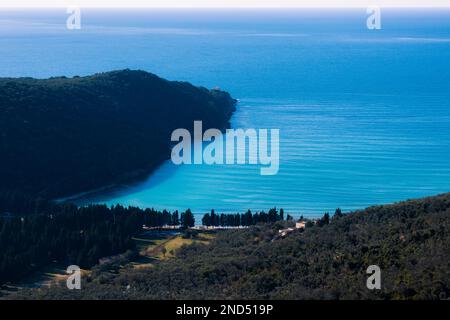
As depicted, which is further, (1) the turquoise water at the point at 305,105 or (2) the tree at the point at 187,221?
(1) the turquoise water at the point at 305,105

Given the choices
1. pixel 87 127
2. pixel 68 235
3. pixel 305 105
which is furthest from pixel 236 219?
pixel 305 105

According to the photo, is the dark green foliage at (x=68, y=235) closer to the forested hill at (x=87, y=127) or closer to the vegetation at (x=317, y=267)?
the vegetation at (x=317, y=267)

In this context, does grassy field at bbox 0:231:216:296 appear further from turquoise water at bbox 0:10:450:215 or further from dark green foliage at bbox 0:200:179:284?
turquoise water at bbox 0:10:450:215

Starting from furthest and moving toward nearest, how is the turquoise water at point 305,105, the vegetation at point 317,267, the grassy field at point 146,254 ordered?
the turquoise water at point 305,105
the grassy field at point 146,254
the vegetation at point 317,267

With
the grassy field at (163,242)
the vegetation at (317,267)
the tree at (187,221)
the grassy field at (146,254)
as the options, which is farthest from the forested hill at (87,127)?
the vegetation at (317,267)

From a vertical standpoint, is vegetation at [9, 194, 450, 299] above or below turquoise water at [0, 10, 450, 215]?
below

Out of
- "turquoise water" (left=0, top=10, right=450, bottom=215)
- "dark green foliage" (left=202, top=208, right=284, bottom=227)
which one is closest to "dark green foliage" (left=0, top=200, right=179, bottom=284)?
"dark green foliage" (left=202, top=208, right=284, bottom=227)
